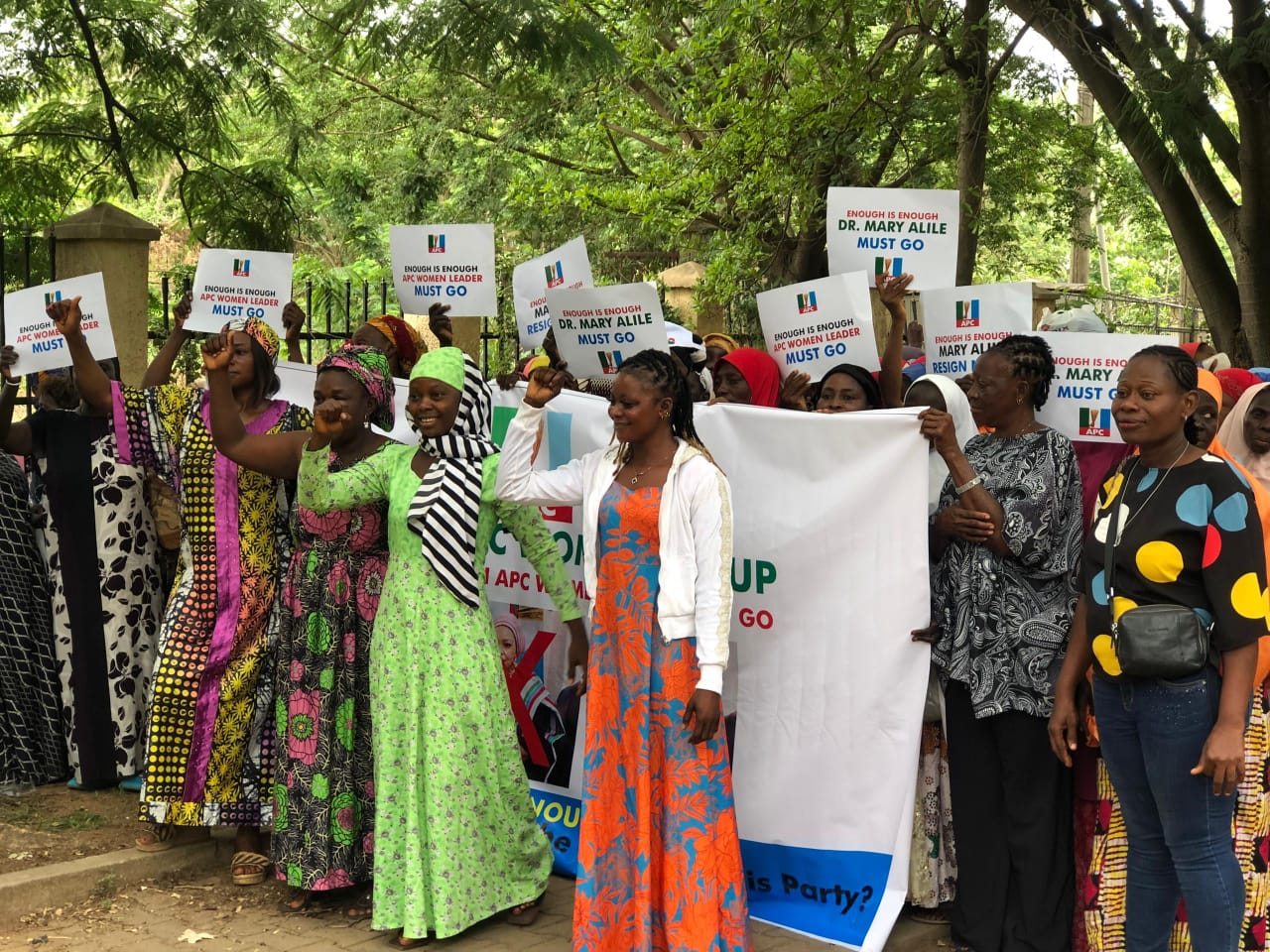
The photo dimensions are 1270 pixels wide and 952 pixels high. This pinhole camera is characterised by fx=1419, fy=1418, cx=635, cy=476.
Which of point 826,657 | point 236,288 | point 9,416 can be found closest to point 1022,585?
point 826,657

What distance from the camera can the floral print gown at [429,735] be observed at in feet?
16.0

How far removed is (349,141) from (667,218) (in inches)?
279

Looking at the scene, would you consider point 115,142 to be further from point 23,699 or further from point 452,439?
point 452,439

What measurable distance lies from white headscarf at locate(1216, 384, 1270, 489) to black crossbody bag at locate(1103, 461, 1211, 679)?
4.58 ft

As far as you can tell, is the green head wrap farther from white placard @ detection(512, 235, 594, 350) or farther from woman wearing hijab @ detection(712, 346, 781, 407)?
woman wearing hijab @ detection(712, 346, 781, 407)

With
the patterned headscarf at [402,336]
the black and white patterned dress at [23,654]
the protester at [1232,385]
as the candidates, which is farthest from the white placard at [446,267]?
the protester at [1232,385]

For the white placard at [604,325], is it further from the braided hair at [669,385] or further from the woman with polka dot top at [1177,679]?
the woman with polka dot top at [1177,679]

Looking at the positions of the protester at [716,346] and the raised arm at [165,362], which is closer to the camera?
the raised arm at [165,362]

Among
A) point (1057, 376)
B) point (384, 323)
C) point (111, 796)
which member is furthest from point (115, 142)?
point (1057, 376)

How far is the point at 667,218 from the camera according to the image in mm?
13414

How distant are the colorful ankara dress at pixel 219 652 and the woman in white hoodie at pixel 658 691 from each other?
1.60 metres

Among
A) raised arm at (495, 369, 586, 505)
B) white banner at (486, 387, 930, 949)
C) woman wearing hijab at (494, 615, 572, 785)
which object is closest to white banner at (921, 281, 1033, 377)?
white banner at (486, 387, 930, 949)

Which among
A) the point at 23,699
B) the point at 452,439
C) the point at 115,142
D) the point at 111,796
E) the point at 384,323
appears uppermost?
the point at 115,142

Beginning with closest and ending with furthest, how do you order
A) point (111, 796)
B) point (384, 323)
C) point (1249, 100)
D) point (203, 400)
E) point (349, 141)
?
point (203, 400), point (111, 796), point (384, 323), point (1249, 100), point (349, 141)
